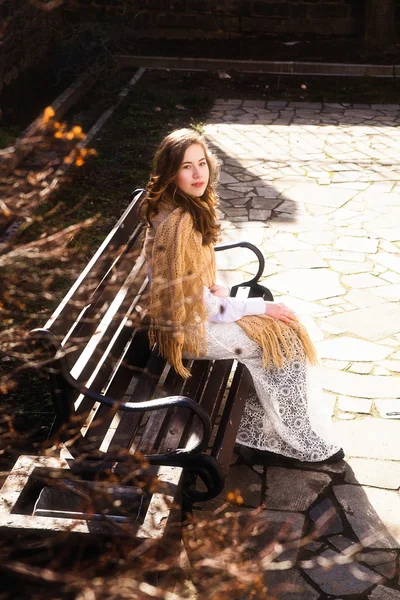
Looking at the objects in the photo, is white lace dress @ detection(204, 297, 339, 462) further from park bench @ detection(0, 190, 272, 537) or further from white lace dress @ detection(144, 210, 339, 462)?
park bench @ detection(0, 190, 272, 537)

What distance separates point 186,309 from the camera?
4297 millimetres

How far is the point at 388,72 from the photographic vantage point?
41.5 feet

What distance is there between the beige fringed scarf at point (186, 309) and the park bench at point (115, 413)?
18 cm

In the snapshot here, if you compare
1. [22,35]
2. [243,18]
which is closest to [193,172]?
[22,35]

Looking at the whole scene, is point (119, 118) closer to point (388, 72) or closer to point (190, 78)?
point (190, 78)

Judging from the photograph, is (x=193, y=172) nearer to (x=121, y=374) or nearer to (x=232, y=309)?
(x=232, y=309)

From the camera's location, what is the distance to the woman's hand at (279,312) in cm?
442

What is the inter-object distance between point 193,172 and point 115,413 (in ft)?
4.22

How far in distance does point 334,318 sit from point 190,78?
7496mm

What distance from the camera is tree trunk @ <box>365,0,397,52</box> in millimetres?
13320

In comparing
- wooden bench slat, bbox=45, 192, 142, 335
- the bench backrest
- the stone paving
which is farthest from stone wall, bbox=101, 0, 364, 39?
the bench backrest

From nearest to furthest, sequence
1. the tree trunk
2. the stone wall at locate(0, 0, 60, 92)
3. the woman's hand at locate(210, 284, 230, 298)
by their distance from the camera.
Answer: the woman's hand at locate(210, 284, 230, 298)
the stone wall at locate(0, 0, 60, 92)
the tree trunk

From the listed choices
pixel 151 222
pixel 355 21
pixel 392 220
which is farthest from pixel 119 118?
pixel 151 222

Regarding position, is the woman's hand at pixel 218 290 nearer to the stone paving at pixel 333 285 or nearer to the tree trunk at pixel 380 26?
the stone paving at pixel 333 285
